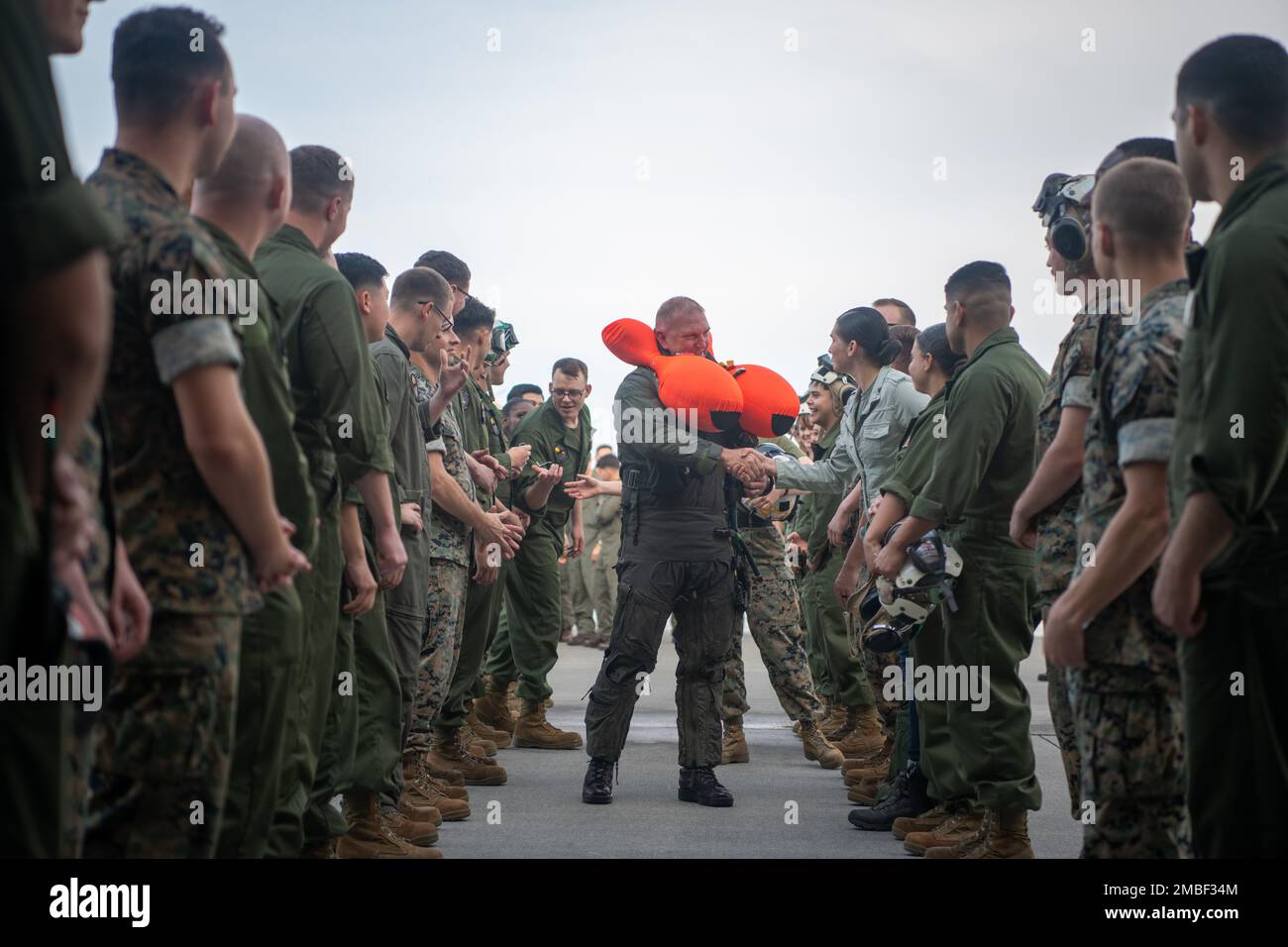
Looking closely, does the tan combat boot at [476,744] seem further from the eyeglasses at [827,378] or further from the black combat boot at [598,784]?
the eyeglasses at [827,378]

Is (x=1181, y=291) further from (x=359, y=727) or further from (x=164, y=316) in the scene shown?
(x=359, y=727)

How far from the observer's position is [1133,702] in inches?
121

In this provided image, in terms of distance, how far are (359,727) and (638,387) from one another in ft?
7.69

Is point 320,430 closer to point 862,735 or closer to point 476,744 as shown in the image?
point 476,744

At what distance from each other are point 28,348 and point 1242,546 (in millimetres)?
2230

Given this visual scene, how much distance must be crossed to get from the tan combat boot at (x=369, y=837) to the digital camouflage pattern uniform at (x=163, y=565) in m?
2.32

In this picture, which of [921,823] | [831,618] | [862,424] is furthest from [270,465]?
[831,618]

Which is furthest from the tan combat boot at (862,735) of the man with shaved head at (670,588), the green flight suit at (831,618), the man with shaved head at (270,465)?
the man with shaved head at (270,465)

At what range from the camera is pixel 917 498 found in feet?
15.7

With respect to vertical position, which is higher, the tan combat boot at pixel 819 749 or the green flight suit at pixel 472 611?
the green flight suit at pixel 472 611

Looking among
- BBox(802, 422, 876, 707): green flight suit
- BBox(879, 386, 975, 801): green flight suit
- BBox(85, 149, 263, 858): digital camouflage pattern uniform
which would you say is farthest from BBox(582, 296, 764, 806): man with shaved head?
BBox(85, 149, 263, 858): digital camouflage pattern uniform

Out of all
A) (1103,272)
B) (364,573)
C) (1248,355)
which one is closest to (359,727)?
(364,573)

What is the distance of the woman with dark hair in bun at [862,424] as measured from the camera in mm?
6410

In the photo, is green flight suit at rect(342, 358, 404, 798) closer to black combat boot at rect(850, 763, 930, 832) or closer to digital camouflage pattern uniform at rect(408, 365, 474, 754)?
digital camouflage pattern uniform at rect(408, 365, 474, 754)
